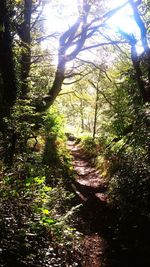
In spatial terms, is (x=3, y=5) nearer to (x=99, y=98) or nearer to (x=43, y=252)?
(x=43, y=252)

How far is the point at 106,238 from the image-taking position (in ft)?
25.4

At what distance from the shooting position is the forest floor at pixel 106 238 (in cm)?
660

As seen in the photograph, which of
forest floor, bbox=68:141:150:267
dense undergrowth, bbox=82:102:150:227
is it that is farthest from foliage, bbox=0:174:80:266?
dense undergrowth, bbox=82:102:150:227

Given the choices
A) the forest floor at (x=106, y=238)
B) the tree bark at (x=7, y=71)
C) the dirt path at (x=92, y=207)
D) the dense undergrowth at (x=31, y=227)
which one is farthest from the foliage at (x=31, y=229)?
the tree bark at (x=7, y=71)

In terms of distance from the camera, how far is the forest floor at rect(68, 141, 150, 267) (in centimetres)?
660

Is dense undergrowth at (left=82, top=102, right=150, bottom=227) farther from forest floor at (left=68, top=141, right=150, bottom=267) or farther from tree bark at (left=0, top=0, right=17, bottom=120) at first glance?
tree bark at (left=0, top=0, right=17, bottom=120)

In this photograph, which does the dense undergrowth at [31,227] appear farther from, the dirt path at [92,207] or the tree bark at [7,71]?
the tree bark at [7,71]

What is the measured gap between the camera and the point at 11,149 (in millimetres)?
9289

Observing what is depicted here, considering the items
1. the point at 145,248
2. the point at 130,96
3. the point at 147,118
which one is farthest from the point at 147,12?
→ the point at 145,248

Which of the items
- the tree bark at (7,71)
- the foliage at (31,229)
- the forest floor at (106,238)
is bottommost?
the forest floor at (106,238)

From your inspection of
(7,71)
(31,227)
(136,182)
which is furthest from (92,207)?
(7,71)

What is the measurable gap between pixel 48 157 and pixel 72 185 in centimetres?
206

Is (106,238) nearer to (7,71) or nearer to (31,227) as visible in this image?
(31,227)

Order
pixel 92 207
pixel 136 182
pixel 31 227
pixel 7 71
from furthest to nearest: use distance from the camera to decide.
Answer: pixel 7 71
pixel 92 207
pixel 136 182
pixel 31 227
